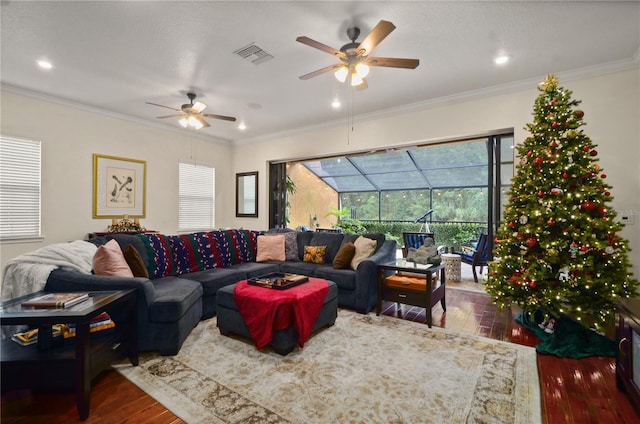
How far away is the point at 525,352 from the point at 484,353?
379mm

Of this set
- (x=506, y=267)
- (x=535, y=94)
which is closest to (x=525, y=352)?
(x=506, y=267)

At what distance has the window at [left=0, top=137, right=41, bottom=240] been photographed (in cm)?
404

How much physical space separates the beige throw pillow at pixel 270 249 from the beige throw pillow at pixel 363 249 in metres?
1.19

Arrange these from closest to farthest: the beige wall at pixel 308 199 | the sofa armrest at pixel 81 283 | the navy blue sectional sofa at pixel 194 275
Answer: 1. the sofa armrest at pixel 81 283
2. the navy blue sectional sofa at pixel 194 275
3. the beige wall at pixel 308 199

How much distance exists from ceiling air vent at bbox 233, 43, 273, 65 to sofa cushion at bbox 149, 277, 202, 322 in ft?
8.12

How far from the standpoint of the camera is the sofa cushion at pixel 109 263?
8.85 feet

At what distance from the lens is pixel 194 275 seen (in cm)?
361

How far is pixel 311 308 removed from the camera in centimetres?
275

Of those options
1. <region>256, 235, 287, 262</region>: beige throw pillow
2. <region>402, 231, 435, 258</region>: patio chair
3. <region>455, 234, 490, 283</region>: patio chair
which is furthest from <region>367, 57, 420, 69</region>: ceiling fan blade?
<region>455, 234, 490, 283</region>: patio chair

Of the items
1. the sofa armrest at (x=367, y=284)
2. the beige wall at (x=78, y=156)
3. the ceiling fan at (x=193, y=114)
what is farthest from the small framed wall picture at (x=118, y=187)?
the sofa armrest at (x=367, y=284)

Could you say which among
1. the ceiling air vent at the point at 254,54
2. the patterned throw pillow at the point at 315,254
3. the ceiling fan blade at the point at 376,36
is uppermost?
the ceiling air vent at the point at 254,54

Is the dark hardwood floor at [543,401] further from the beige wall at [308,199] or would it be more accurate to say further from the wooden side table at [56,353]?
the beige wall at [308,199]

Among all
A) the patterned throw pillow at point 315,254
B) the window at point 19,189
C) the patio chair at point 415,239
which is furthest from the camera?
the patio chair at point 415,239

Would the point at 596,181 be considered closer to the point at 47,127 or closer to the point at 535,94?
the point at 535,94
